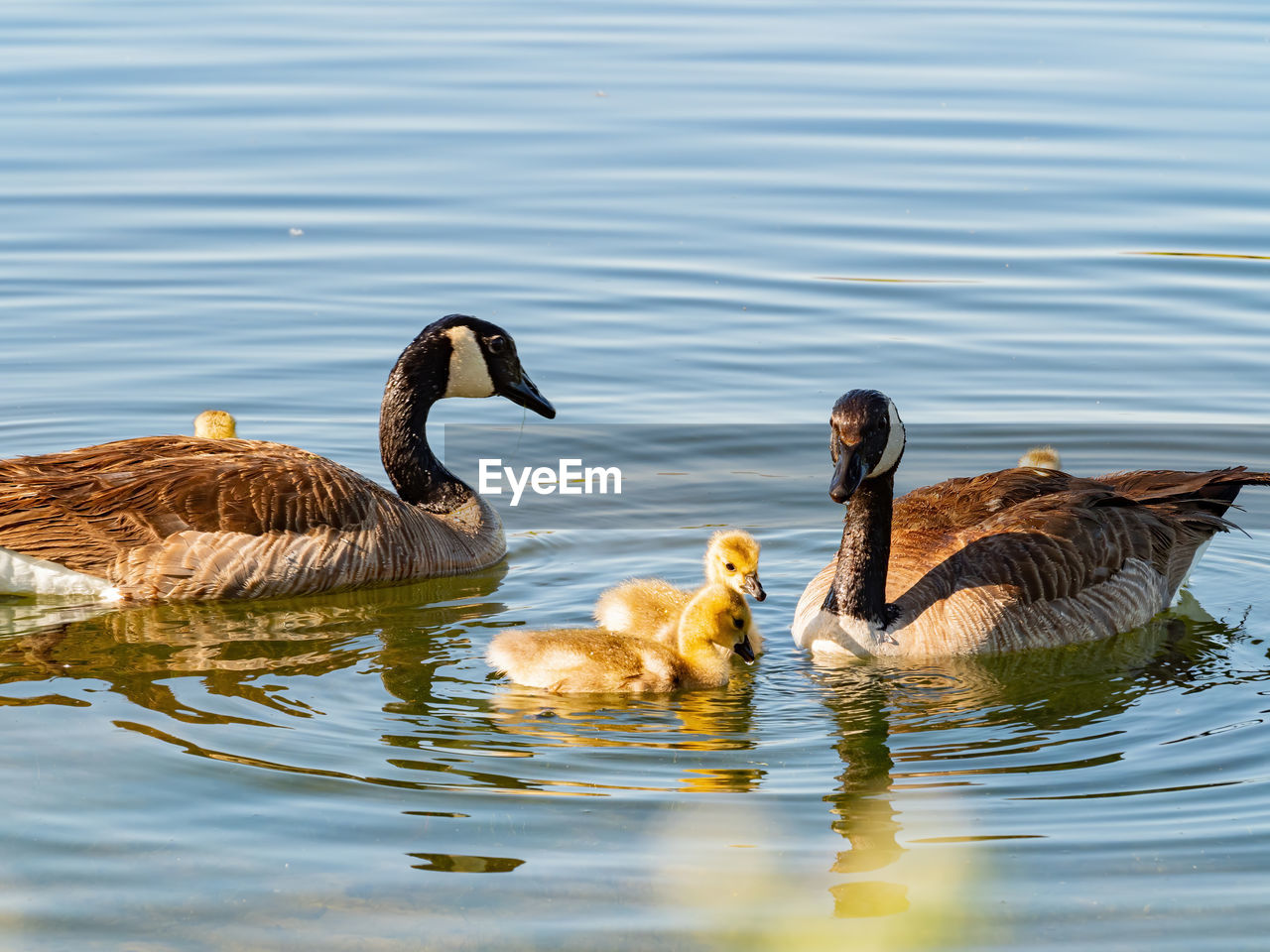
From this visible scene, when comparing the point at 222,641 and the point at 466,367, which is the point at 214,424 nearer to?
the point at 466,367

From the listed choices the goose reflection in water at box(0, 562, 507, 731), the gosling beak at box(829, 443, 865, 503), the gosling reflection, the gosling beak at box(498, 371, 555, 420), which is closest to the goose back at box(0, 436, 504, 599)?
the goose reflection in water at box(0, 562, 507, 731)

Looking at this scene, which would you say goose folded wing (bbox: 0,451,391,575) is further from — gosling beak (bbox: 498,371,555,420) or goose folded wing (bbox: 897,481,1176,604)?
goose folded wing (bbox: 897,481,1176,604)

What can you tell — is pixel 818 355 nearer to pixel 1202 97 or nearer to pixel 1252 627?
pixel 1252 627

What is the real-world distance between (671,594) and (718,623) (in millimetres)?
877

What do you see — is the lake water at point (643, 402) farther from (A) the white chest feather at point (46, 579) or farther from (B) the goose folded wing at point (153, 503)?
(B) the goose folded wing at point (153, 503)

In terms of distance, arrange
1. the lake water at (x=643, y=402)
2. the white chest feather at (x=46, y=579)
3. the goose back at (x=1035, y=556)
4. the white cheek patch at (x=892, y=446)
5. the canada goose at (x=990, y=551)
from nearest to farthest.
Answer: the lake water at (x=643, y=402) → the white cheek patch at (x=892, y=446) → the canada goose at (x=990, y=551) → the goose back at (x=1035, y=556) → the white chest feather at (x=46, y=579)

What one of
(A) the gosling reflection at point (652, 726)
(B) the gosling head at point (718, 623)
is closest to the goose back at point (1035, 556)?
(B) the gosling head at point (718, 623)

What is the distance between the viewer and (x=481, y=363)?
1266 centimetres

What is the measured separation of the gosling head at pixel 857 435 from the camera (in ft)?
30.8

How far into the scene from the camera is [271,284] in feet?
56.7

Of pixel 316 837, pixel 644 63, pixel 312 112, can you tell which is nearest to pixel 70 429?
pixel 316 837

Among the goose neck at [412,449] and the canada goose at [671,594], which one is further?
the goose neck at [412,449]

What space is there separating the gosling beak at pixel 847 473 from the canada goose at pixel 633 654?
0.77 meters

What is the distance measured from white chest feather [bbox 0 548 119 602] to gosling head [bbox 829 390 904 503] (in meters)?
4.46
